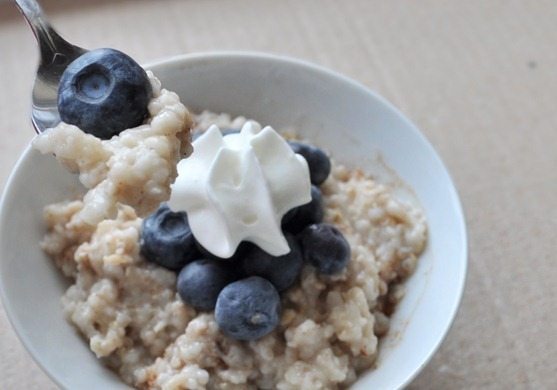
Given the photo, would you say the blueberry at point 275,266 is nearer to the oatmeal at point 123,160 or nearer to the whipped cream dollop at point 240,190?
the whipped cream dollop at point 240,190

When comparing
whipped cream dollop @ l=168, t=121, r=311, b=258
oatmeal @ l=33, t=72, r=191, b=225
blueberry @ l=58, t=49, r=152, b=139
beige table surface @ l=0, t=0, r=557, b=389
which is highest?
blueberry @ l=58, t=49, r=152, b=139

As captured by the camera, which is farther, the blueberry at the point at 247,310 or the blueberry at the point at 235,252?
the blueberry at the point at 235,252

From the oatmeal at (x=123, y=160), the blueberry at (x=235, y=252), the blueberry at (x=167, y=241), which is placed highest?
the oatmeal at (x=123, y=160)

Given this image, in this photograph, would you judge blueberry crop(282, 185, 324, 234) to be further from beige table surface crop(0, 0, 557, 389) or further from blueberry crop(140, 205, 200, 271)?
beige table surface crop(0, 0, 557, 389)

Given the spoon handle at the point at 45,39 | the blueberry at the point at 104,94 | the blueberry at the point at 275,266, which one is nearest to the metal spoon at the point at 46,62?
the spoon handle at the point at 45,39

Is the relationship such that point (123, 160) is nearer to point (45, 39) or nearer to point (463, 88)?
point (45, 39)

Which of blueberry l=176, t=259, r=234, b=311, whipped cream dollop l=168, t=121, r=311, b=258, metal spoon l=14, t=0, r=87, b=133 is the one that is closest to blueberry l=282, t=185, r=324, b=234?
whipped cream dollop l=168, t=121, r=311, b=258

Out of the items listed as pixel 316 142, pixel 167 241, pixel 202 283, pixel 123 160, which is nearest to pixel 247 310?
pixel 202 283
